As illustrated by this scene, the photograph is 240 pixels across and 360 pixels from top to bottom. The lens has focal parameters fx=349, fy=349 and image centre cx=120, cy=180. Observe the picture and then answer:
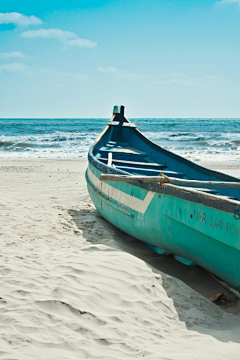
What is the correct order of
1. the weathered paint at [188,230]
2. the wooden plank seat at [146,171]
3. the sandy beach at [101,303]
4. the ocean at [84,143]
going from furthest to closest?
the ocean at [84,143] → the wooden plank seat at [146,171] → the weathered paint at [188,230] → the sandy beach at [101,303]

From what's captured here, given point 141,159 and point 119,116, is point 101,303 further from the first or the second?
point 119,116

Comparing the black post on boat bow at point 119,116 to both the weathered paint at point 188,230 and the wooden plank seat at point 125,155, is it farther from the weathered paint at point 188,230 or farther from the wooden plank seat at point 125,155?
the weathered paint at point 188,230

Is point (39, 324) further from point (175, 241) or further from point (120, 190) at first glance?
point (120, 190)

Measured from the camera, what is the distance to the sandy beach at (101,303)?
2.42 metres

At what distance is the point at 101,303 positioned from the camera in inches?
118

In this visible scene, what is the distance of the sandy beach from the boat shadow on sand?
1 cm

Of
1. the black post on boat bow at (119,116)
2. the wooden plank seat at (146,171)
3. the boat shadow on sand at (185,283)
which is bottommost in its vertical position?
the boat shadow on sand at (185,283)

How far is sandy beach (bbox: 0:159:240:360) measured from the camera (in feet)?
7.93

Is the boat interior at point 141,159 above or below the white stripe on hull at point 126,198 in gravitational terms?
above

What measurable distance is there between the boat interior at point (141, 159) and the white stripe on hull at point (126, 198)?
1.09 ft

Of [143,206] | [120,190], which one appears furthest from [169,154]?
[143,206]

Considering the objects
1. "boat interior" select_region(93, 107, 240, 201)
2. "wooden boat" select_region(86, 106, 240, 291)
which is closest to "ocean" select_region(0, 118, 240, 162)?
"boat interior" select_region(93, 107, 240, 201)

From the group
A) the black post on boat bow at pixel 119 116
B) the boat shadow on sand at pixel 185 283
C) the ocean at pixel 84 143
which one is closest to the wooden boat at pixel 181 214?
the boat shadow on sand at pixel 185 283

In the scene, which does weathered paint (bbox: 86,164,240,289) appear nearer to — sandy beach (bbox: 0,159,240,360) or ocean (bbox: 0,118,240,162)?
sandy beach (bbox: 0,159,240,360)
